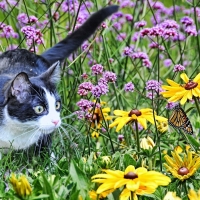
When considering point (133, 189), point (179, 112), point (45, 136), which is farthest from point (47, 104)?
point (133, 189)

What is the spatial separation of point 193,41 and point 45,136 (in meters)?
1.76

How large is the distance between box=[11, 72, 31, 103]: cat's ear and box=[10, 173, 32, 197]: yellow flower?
98 centimetres

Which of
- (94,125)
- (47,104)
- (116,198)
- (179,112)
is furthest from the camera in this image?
(94,125)

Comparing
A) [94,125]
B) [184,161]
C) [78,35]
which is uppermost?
[78,35]

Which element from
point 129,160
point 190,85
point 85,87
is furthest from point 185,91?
point 85,87

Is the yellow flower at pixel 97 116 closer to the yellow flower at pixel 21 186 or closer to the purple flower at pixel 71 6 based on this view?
the purple flower at pixel 71 6

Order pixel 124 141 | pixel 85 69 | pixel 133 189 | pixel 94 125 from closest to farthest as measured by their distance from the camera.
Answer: pixel 133 189 < pixel 94 125 < pixel 124 141 < pixel 85 69

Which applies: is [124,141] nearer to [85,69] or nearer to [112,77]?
[112,77]

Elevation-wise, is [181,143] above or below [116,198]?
above

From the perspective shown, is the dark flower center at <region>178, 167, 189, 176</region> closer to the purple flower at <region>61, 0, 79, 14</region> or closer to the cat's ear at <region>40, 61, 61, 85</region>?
the cat's ear at <region>40, 61, 61, 85</region>

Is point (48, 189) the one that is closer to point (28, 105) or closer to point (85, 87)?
point (85, 87)

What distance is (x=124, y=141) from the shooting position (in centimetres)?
303

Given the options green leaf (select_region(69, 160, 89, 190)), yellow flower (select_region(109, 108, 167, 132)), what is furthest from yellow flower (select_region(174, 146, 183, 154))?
green leaf (select_region(69, 160, 89, 190))

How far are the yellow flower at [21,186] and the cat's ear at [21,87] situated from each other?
0.98m
